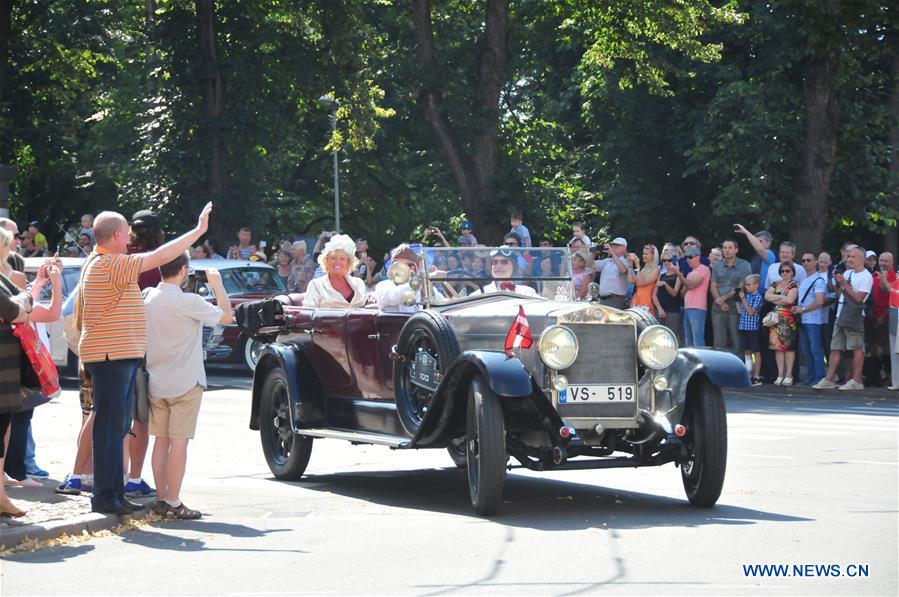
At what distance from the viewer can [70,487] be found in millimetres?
10031

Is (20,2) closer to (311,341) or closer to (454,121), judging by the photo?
(454,121)

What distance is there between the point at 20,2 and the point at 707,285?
20734 mm

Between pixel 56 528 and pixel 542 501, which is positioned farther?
pixel 542 501

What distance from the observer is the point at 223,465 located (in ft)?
40.9

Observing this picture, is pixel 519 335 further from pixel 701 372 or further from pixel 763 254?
pixel 763 254

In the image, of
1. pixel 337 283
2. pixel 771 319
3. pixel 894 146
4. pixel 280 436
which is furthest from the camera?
pixel 894 146

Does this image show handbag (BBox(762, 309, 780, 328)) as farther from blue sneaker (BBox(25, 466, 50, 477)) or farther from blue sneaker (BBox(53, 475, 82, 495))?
blue sneaker (BBox(53, 475, 82, 495))

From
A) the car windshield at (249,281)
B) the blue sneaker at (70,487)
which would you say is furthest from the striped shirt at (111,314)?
the car windshield at (249,281)

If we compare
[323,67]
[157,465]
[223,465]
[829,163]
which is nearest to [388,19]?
[323,67]

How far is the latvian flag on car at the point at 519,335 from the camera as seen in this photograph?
9.66 meters

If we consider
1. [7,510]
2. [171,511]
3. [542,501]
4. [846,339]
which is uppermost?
[846,339]

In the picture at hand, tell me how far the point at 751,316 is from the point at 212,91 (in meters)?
15.5

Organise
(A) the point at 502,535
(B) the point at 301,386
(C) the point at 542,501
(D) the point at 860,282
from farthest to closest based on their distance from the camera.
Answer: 1. (D) the point at 860,282
2. (B) the point at 301,386
3. (C) the point at 542,501
4. (A) the point at 502,535

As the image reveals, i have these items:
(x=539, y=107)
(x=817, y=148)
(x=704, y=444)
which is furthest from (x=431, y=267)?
(x=539, y=107)
